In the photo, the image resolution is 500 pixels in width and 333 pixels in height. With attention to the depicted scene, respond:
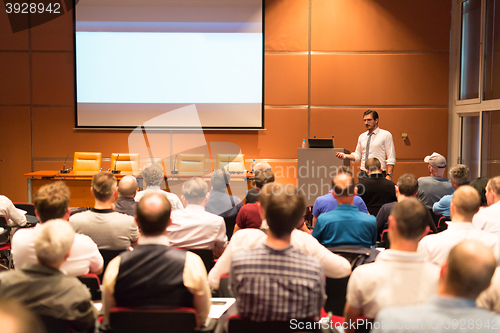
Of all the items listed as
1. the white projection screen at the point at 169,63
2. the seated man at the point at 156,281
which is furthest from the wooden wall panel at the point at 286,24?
the seated man at the point at 156,281

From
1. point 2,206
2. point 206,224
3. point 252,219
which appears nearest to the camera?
point 206,224

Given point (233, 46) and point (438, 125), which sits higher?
point (233, 46)

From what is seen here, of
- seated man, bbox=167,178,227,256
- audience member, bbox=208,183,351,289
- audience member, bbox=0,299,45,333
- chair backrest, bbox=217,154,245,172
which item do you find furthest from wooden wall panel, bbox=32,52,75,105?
audience member, bbox=0,299,45,333

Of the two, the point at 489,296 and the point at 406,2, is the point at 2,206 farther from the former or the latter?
the point at 406,2

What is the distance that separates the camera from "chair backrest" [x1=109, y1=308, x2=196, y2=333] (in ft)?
4.71

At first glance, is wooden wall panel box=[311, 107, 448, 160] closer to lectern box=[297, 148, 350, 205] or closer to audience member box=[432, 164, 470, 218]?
lectern box=[297, 148, 350, 205]

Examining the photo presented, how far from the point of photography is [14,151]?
23.3 ft

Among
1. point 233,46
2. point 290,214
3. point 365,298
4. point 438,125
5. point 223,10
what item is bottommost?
point 365,298

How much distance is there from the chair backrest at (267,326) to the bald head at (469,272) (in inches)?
19.8

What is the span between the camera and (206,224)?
99.5 inches

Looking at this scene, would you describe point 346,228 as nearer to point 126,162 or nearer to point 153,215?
point 153,215

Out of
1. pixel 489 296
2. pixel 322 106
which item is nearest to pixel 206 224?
pixel 489 296

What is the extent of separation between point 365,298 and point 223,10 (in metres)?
6.57

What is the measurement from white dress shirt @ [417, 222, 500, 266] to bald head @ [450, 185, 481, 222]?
0.16 ft
